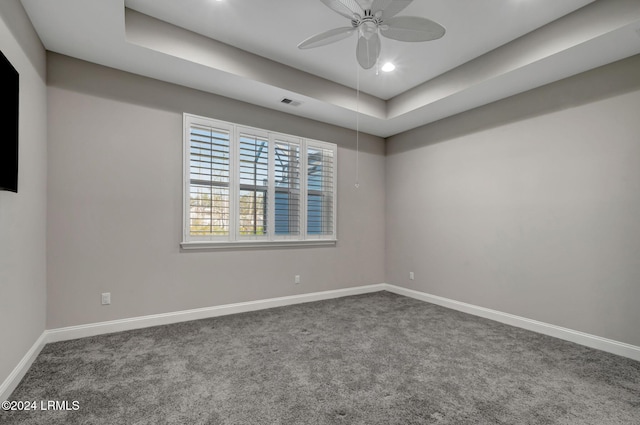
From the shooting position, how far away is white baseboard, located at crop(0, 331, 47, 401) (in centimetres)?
195

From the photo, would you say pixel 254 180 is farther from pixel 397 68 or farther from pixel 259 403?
pixel 259 403

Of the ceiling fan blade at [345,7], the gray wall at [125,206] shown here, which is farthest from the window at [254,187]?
the ceiling fan blade at [345,7]

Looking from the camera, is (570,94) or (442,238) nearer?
(570,94)

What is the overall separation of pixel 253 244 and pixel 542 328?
350 cm

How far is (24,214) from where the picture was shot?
233cm

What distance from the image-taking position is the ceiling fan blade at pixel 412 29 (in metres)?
2.07

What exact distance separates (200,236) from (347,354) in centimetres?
217

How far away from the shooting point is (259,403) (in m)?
1.97

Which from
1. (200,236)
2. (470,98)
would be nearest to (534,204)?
(470,98)

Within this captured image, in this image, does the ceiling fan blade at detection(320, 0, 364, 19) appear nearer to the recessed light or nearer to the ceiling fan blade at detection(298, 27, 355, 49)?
the ceiling fan blade at detection(298, 27, 355, 49)

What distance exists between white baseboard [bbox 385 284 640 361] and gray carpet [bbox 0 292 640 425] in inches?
4.5

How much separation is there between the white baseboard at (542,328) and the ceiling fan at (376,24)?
3169 mm

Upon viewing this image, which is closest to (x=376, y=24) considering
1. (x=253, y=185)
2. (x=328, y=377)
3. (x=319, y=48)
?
(x=319, y=48)

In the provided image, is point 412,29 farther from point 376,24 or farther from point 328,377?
point 328,377
